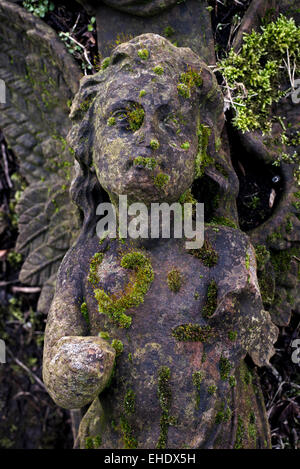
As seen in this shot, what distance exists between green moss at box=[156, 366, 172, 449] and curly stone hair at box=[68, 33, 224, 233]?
74 centimetres

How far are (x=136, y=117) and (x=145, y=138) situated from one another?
0.35 ft

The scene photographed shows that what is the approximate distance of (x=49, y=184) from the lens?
2.71 meters

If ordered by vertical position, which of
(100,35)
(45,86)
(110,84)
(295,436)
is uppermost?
(100,35)

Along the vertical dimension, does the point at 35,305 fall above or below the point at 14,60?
below

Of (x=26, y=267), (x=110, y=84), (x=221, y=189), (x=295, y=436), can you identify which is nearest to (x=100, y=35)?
(x=110, y=84)

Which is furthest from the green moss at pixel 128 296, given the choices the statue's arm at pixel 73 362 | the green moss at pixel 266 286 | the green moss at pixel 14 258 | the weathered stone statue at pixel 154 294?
the green moss at pixel 14 258

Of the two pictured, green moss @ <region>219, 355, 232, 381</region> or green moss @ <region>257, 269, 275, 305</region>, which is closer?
green moss @ <region>219, 355, 232, 381</region>

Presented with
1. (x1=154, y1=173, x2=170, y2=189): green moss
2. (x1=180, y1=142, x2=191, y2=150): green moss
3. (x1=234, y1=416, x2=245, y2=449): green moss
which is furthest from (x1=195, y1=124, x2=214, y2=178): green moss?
(x1=234, y1=416, x2=245, y2=449): green moss

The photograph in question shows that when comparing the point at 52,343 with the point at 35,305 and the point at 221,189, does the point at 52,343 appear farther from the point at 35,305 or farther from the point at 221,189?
the point at 35,305

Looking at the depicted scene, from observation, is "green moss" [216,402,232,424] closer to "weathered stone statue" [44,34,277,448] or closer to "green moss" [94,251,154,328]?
"weathered stone statue" [44,34,277,448]

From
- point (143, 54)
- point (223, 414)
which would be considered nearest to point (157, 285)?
point (223, 414)

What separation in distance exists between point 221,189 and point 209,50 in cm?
76

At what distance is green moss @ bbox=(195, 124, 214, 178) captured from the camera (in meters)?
1.96

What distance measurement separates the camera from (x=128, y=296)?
1.94 metres
